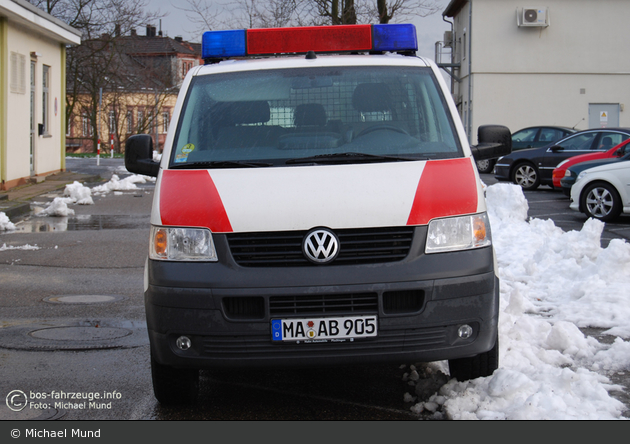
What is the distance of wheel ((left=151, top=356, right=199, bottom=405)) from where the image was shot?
4215 millimetres

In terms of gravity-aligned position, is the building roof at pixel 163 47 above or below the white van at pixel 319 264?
above

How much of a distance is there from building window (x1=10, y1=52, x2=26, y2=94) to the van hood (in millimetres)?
15568

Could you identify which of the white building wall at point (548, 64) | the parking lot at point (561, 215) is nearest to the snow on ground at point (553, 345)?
the parking lot at point (561, 215)

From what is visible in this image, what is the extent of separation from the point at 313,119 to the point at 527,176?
655 inches

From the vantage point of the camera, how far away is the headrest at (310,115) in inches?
186

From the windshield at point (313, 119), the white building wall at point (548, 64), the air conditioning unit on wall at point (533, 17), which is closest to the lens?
the windshield at point (313, 119)

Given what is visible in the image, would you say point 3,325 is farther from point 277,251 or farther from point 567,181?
point 567,181

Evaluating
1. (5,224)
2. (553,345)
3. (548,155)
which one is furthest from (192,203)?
(548,155)

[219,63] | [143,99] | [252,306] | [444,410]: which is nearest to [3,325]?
[219,63]

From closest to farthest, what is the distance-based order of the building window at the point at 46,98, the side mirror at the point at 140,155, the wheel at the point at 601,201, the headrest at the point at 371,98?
the headrest at the point at 371,98 → the side mirror at the point at 140,155 → the wheel at the point at 601,201 → the building window at the point at 46,98

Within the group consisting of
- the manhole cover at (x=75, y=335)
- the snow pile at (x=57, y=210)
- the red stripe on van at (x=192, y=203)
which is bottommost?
the manhole cover at (x=75, y=335)

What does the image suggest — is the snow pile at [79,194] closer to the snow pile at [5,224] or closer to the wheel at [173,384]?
the snow pile at [5,224]

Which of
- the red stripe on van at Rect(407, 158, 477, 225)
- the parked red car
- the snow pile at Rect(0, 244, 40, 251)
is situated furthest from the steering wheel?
the parked red car

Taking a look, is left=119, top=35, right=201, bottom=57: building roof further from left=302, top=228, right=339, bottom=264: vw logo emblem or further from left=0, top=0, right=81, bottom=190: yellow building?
left=302, top=228, right=339, bottom=264: vw logo emblem
